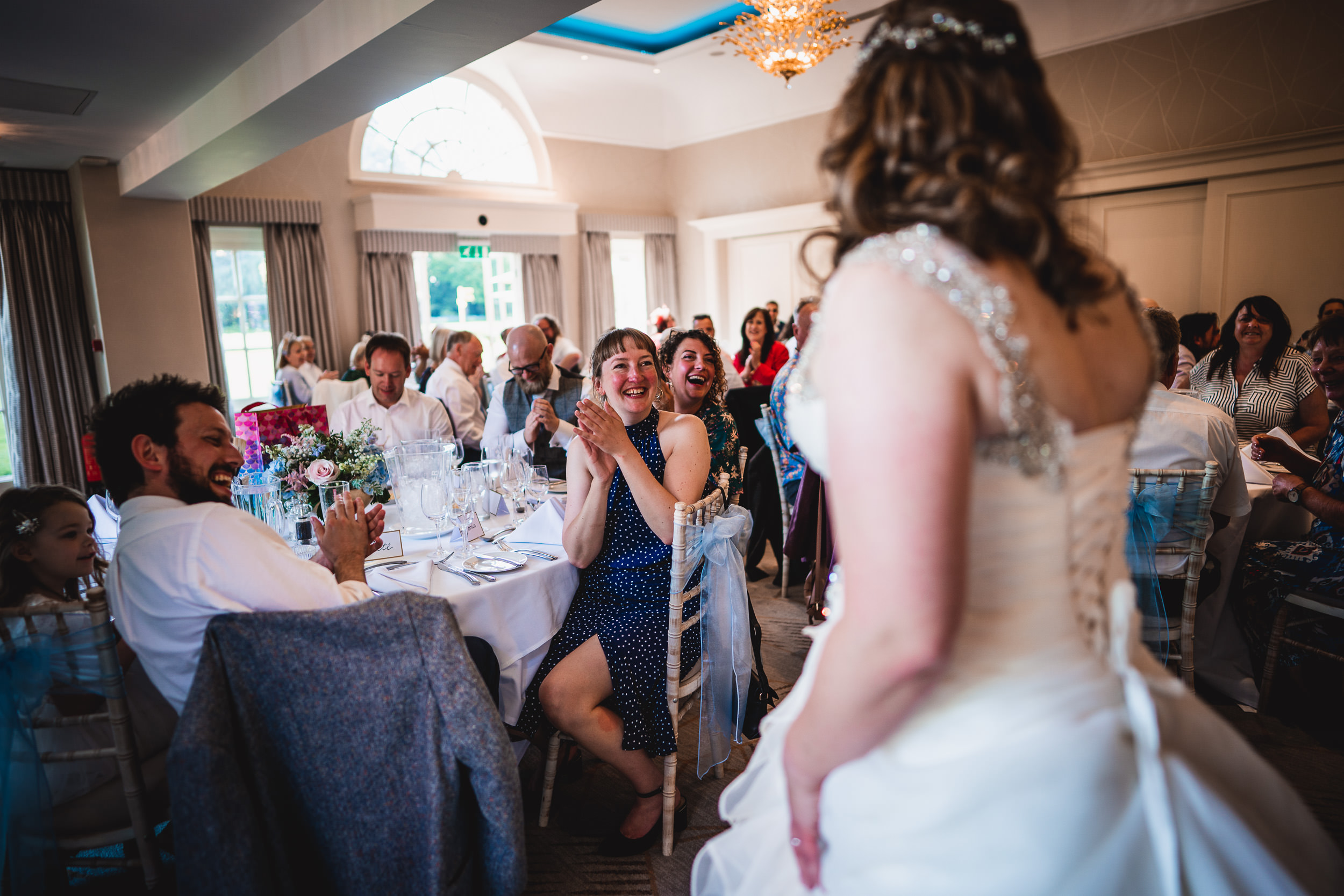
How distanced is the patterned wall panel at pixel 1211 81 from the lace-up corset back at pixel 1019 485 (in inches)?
229

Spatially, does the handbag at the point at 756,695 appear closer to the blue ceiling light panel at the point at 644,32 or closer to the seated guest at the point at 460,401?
the seated guest at the point at 460,401

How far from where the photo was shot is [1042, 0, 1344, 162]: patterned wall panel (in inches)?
230

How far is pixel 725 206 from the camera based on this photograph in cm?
1086

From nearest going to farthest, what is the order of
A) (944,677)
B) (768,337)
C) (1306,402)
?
1. (944,677)
2. (1306,402)
3. (768,337)

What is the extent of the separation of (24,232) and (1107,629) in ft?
28.6

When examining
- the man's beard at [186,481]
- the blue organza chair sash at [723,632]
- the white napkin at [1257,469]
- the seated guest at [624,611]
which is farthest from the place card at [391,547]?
the white napkin at [1257,469]

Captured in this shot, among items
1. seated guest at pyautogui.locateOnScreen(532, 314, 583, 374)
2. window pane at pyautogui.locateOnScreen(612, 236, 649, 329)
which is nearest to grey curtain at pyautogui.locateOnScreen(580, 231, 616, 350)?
window pane at pyautogui.locateOnScreen(612, 236, 649, 329)

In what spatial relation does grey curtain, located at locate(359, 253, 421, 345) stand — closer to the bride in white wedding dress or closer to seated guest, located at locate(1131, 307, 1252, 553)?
seated guest, located at locate(1131, 307, 1252, 553)

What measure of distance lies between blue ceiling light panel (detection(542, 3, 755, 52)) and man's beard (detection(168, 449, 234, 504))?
8.31m

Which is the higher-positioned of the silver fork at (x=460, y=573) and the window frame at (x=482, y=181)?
the window frame at (x=482, y=181)

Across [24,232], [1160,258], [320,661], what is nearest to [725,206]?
[1160,258]

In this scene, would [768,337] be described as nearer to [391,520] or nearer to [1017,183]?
[391,520]

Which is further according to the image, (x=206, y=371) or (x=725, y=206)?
(x=725, y=206)

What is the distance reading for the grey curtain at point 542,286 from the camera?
10141 mm
